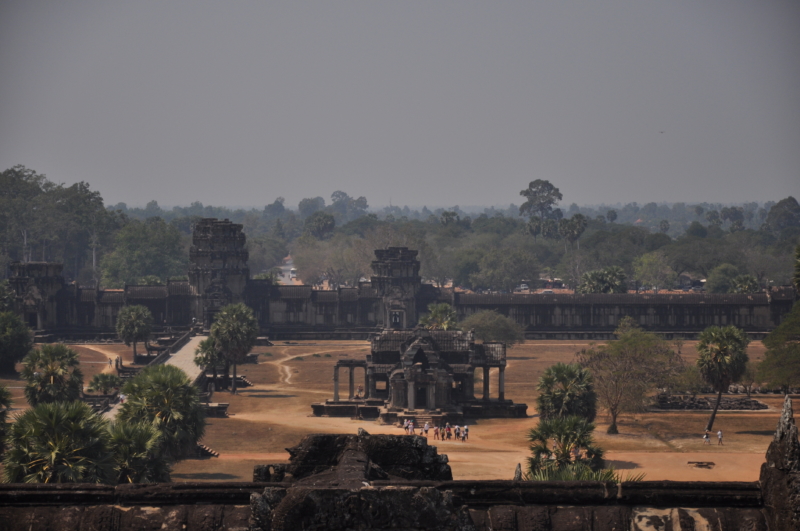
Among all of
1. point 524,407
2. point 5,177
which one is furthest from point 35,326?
point 5,177

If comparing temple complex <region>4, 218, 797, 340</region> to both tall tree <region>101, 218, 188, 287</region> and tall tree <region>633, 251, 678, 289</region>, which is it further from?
tall tree <region>633, 251, 678, 289</region>

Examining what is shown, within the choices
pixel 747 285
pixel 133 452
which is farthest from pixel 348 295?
pixel 133 452

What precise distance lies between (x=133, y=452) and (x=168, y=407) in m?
9.88

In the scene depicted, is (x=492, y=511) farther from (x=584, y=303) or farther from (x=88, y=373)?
(x=584, y=303)

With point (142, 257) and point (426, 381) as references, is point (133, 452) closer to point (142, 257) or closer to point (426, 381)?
point (426, 381)

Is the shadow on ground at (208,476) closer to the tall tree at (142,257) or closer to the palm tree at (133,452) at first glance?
the palm tree at (133,452)

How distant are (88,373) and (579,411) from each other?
45.5 meters

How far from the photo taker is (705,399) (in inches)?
2687

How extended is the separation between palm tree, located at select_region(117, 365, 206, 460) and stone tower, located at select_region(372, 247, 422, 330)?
66.4 m

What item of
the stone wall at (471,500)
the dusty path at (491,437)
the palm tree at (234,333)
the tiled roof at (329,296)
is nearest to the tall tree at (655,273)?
the tiled roof at (329,296)

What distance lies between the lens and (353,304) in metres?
111

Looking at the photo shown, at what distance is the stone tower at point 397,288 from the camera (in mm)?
109000

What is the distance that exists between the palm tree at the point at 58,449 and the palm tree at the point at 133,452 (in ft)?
1.93

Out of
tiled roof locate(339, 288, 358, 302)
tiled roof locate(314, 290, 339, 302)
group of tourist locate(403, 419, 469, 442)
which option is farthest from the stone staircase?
tiled roof locate(339, 288, 358, 302)
